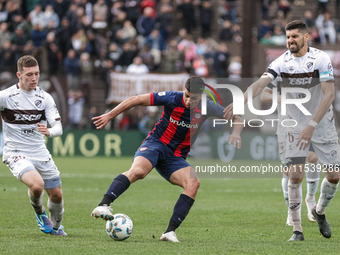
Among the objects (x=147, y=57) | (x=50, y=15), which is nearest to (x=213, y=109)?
(x=147, y=57)

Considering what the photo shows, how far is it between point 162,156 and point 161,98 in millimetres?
693

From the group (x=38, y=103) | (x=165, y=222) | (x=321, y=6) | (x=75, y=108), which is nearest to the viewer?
(x=38, y=103)

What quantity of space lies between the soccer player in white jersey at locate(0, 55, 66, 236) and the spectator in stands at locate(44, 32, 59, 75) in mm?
13760

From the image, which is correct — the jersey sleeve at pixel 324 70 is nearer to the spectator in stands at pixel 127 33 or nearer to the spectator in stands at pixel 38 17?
the spectator in stands at pixel 127 33

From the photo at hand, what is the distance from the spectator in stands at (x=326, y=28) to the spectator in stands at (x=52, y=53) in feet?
32.6

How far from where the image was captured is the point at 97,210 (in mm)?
5746

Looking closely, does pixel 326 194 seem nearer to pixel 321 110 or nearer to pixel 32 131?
pixel 321 110

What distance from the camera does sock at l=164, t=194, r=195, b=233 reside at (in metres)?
6.45

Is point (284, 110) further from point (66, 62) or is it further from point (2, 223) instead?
point (66, 62)

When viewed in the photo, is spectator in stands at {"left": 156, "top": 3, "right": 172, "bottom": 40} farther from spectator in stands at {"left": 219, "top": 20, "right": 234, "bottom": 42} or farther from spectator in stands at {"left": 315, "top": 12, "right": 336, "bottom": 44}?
spectator in stands at {"left": 315, "top": 12, "right": 336, "bottom": 44}

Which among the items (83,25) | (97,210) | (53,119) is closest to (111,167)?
(83,25)

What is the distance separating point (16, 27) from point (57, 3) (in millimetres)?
1847

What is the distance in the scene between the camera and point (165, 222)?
26.5ft

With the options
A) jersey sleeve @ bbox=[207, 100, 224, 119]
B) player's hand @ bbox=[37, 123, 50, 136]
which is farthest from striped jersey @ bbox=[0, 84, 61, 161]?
jersey sleeve @ bbox=[207, 100, 224, 119]
